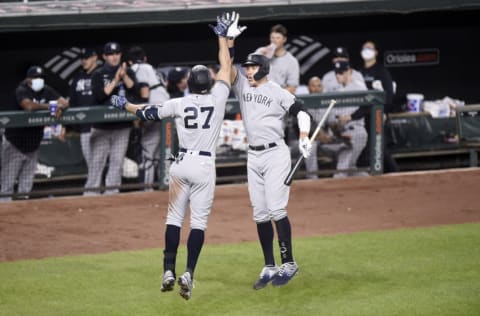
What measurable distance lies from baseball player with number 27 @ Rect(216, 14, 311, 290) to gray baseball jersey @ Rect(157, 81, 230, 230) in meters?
0.43

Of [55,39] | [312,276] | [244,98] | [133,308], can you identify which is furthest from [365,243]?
[55,39]

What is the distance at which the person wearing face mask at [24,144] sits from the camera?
38.1 ft

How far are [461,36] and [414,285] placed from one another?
26.3 ft

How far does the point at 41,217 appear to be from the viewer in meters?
11.2

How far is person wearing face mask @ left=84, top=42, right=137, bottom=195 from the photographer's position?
38.6 ft

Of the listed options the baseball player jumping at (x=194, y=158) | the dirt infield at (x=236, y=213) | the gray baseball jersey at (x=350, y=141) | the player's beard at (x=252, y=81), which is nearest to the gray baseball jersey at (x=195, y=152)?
the baseball player jumping at (x=194, y=158)

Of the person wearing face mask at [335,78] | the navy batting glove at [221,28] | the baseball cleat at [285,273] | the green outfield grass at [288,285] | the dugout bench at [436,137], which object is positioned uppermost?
the navy batting glove at [221,28]

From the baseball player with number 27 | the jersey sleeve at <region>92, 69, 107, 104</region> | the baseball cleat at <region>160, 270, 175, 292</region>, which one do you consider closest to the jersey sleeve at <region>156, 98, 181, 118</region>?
the baseball player with number 27

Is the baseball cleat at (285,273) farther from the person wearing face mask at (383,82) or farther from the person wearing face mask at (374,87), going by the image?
the person wearing face mask at (383,82)

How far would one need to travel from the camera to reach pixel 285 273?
26.9 ft

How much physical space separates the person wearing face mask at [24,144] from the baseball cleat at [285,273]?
4.29 m

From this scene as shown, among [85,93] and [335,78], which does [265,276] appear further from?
[335,78]

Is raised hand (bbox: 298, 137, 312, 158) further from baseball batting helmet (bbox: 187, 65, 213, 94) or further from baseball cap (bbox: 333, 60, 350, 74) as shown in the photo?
baseball cap (bbox: 333, 60, 350, 74)

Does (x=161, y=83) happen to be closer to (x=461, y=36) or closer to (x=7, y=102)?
(x=7, y=102)
